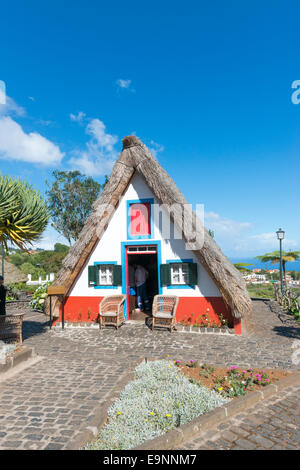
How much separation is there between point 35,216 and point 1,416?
4145 millimetres

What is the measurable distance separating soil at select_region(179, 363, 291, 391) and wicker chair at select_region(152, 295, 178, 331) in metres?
2.91

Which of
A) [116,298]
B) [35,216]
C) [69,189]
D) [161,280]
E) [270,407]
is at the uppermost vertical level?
[69,189]

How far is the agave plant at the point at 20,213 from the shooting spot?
6.11 metres

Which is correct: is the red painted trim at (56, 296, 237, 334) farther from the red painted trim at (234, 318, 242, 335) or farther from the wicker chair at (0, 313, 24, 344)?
the wicker chair at (0, 313, 24, 344)

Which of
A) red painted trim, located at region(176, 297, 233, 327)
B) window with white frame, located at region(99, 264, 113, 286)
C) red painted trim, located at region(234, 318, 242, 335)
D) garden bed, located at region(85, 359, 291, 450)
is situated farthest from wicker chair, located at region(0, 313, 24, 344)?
red painted trim, located at region(234, 318, 242, 335)

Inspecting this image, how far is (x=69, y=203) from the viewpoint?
31297 millimetres

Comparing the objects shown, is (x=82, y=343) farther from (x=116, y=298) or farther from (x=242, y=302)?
(x=242, y=302)

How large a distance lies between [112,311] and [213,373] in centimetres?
472

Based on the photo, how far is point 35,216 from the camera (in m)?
6.79

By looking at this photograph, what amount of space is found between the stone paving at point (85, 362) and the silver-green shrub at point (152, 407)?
1.22ft

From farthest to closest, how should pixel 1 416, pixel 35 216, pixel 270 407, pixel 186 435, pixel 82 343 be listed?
pixel 82 343 < pixel 35 216 < pixel 270 407 < pixel 1 416 < pixel 186 435

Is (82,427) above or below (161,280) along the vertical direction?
below

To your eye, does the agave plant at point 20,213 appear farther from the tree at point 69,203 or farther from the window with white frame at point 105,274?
the tree at point 69,203
